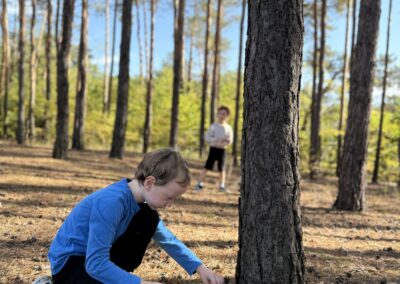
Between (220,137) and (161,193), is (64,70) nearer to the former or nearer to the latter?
(220,137)

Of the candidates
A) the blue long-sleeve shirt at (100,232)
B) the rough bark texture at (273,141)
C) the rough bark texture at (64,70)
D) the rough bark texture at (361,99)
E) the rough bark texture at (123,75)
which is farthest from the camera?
the rough bark texture at (123,75)

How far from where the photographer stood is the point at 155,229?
2.53 m

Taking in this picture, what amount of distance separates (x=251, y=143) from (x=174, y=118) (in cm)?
1365

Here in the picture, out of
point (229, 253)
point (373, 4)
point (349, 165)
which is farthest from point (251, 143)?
point (373, 4)

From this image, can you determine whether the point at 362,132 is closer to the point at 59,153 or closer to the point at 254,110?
the point at 254,110

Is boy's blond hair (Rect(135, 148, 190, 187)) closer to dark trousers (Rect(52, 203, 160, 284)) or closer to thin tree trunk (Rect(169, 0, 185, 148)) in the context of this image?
dark trousers (Rect(52, 203, 160, 284))

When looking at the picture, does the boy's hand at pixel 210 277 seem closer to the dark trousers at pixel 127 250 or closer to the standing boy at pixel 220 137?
the dark trousers at pixel 127 250

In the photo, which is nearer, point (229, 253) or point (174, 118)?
point (229, 253)

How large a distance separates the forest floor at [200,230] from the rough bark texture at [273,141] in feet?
3.74

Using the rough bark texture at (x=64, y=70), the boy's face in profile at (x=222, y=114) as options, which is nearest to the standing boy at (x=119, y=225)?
the boy's face in profile at (x=222, y=114)

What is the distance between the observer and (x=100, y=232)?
6.98 feet

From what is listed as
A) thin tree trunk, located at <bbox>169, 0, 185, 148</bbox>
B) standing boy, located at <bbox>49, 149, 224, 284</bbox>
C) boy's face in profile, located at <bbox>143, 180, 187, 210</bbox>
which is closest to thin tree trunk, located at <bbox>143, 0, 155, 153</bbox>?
thin tree trunk, located at <bbox>169, 0, 185, 148</bbox>

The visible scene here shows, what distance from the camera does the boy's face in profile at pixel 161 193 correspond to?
2.22 m

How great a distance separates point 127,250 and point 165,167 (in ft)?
2.18
